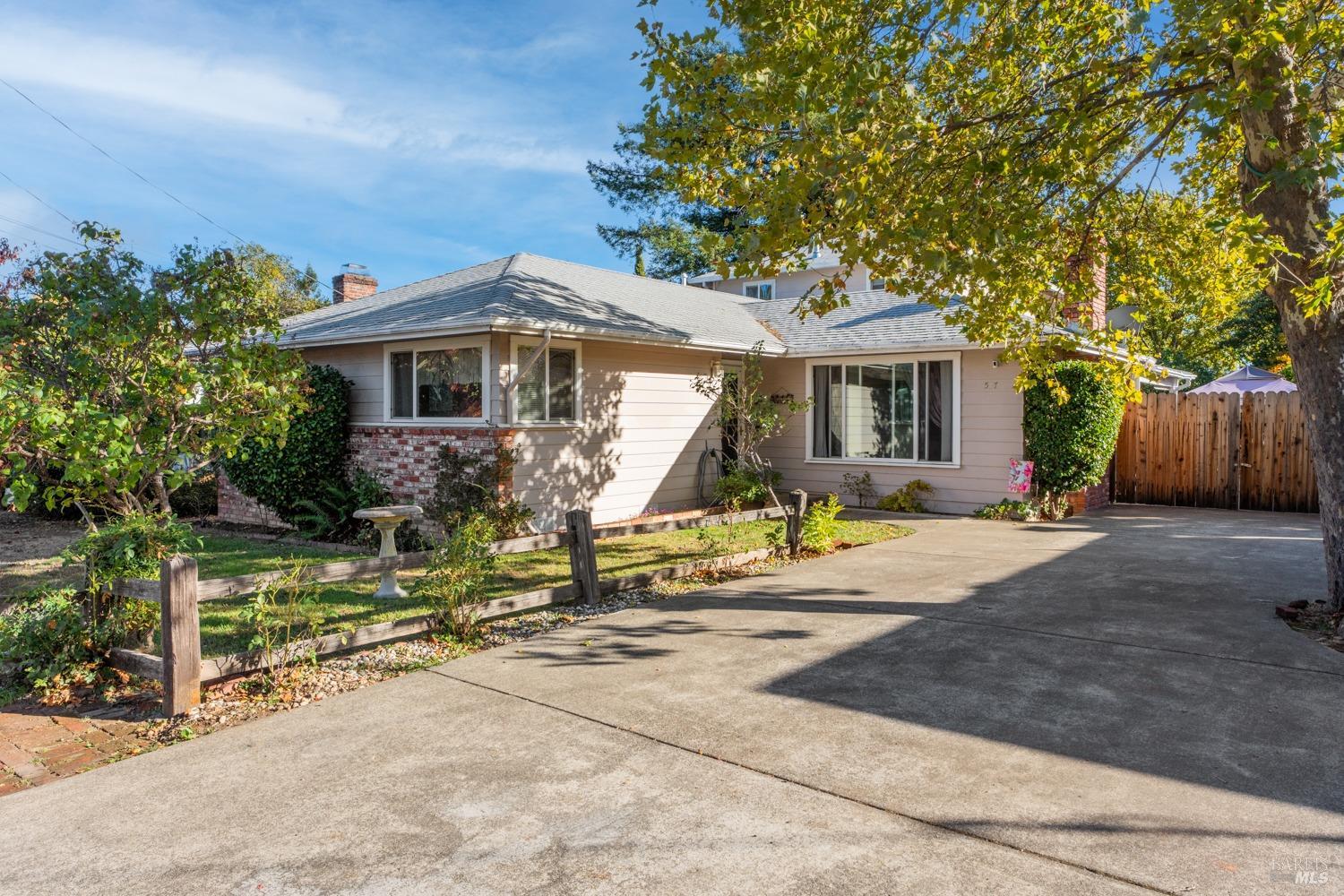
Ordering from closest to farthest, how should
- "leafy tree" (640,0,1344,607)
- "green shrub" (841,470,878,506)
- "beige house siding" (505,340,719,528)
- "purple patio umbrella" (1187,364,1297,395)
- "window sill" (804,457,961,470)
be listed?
"leafy tree" (640,0,1344,607)
"beige house siding" (505,340,719,528)
"window sill" (804,457,961,470)
"green shrub" (841,470,878,506)
"purple patio umbrella" (1187,364,1297,395)

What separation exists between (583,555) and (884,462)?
8785mm

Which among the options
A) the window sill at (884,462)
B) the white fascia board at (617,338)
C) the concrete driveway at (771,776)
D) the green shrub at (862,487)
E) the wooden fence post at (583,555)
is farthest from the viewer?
the green shrub at (862,487)

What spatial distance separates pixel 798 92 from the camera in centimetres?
636

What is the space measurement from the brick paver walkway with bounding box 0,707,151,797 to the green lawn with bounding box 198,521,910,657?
4.19ft

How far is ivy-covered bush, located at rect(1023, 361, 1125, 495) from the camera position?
12625mm

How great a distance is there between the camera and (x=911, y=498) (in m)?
14.2

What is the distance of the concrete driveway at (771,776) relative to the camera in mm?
3066

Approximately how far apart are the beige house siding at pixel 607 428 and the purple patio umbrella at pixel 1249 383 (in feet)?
36.7

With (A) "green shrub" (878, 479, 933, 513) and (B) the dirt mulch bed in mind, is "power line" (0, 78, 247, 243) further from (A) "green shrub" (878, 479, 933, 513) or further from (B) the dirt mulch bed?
(B) the dirt mulch bed

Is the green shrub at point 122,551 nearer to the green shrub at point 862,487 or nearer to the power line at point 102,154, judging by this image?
the power line at point 102,154

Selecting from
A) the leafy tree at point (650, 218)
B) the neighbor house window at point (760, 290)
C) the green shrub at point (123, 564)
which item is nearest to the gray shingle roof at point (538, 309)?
the green shrub at point (123, 564)

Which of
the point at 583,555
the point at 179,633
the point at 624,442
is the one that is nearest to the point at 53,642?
the point at 179,633

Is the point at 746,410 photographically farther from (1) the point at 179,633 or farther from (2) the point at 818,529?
(1) the point at 179,633

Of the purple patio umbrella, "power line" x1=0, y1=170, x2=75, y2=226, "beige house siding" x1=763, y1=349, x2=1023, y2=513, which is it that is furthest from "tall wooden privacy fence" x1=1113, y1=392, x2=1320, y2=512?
"power line" x1=0, y1=170, x2=75, y2=226
